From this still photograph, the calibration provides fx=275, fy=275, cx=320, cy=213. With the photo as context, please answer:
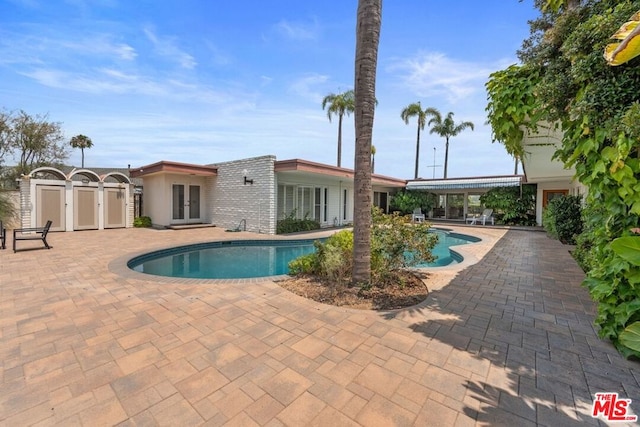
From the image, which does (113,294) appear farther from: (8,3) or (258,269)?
(8,3)

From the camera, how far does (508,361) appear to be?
3.21 m

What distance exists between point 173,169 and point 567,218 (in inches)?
776

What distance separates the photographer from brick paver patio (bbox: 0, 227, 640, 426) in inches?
95.3

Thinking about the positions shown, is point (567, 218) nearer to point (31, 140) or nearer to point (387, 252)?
point (387, 252)

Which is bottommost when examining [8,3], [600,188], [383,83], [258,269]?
[258,269]

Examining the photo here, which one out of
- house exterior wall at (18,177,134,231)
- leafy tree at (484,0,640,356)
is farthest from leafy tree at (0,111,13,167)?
leafy tree at (484,0,640,356)

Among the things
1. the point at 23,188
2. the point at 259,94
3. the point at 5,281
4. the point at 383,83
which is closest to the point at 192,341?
the point at 5,281

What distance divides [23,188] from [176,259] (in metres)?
9.96

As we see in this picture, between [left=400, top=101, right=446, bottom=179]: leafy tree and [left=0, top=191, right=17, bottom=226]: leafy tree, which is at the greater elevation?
[left=400, top=101, right=446, bottom=179]: leafy tree

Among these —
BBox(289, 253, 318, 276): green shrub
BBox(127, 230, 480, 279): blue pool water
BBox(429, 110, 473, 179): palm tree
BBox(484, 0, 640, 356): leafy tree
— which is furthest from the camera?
BBox(429, 110, 473, 179): palm tree

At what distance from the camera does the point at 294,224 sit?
15758mm

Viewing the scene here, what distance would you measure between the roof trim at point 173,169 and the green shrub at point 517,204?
20.8 meters

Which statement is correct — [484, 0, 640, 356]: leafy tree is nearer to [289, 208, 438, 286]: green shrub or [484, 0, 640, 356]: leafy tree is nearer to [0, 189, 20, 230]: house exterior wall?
[289, 208, 438, 286]: green shrub

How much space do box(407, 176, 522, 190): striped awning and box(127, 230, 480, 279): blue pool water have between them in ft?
33.7
